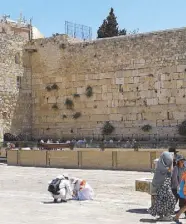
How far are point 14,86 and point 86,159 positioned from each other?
37.0 ft

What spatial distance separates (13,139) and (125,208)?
19.1 m

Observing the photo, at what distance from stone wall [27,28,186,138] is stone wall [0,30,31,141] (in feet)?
1.66

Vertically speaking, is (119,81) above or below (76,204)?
above

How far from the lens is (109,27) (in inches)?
1455

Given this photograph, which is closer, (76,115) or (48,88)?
(76,115)

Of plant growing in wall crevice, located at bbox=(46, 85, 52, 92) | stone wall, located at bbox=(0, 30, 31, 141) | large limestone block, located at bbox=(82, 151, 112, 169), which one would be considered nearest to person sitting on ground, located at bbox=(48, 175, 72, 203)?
large limestone block, located at bbox=(82, 151, 112, 169)

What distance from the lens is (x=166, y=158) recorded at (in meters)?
8.45

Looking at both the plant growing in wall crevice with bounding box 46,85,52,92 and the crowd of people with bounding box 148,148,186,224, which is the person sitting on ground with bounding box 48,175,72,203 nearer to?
the crowd of people with bounding box 148,148,186,224

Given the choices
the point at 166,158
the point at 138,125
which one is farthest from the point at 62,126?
the point at 166,158

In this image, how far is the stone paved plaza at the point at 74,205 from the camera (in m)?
8.21

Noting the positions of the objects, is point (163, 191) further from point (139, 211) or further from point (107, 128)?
point (107, 128)

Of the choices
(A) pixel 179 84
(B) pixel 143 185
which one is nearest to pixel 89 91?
(A) pixel 179 84

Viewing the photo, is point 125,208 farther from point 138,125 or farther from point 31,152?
point 138,125

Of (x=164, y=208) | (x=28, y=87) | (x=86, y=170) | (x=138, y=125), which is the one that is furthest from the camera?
(x=28, y=87)
